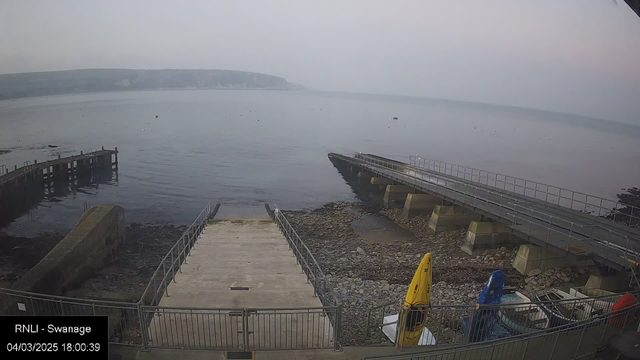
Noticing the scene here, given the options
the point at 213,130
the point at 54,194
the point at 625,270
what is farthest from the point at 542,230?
the point at 213,130

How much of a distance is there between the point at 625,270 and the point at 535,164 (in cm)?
5705

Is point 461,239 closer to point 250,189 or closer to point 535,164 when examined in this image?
point 250,189

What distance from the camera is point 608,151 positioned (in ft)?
297

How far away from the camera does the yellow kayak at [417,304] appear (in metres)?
7.38

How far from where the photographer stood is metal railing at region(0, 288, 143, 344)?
296 inches

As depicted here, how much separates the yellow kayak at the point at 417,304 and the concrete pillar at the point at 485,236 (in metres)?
13.3

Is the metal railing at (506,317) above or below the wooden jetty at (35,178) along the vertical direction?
above

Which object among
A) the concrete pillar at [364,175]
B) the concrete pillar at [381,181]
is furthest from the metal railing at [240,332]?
the concrete pillar at [364,175]

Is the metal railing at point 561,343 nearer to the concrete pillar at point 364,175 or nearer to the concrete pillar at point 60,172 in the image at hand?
the concrete pillar at point 364,175

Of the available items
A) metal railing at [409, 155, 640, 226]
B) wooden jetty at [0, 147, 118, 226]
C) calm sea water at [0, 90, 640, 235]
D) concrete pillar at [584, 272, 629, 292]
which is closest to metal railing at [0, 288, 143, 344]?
concrete pillar at [584, 272, 629, 292]

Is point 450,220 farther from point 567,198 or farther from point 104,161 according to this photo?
point 104,161

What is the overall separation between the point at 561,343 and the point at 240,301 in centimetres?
661
